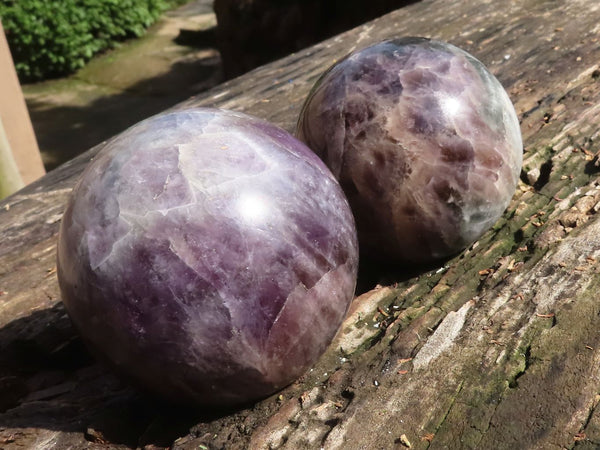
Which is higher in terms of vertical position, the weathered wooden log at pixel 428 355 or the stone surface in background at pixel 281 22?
the weathered wooden log at pixel 428 355

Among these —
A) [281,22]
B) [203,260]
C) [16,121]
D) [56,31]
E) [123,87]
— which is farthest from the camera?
[56,31]

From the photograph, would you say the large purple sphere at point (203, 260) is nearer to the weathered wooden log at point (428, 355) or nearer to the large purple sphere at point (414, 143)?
the weathered wooden log at point (428, 355)

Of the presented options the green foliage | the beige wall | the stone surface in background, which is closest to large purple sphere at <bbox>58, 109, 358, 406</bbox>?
the beige wall

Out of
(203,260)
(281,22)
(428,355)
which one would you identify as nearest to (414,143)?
(428,355)

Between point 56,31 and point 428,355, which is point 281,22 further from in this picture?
point 428,355

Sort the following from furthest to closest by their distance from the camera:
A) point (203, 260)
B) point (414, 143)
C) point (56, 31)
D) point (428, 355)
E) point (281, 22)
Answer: point (56, 31), point (281, 22), point (414, 143), point (428, 355), point (203, 260)

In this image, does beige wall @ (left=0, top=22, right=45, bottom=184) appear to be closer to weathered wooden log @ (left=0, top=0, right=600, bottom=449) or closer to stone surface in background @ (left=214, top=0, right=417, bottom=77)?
weathered wooden log @ (left=0, top=0, right=600, bottom=449)

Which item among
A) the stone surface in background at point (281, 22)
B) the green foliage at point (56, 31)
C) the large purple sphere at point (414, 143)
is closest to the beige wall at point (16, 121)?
the stone surface in background at point (281, 22)
